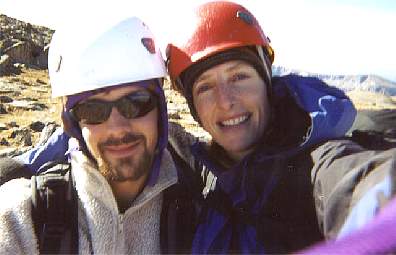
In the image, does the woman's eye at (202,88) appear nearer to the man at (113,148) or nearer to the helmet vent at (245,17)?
the man at (113,148)

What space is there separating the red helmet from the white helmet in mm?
200

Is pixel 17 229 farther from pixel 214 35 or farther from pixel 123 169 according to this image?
pixel 214 35

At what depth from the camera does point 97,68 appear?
438 centimetres

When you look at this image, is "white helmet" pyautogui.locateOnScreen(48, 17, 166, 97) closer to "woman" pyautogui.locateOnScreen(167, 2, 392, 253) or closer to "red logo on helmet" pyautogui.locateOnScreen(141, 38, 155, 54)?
"red logo on helmet" pyautogui.locateOnScreen(141, 38, 155, 54)

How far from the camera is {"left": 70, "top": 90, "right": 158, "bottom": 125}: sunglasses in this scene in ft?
13.5

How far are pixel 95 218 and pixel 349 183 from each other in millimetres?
2203

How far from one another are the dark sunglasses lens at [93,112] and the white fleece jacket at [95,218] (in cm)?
29

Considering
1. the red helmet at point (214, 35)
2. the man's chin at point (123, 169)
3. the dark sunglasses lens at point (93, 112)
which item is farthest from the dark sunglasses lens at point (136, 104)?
the red helmet at point (214, 35)

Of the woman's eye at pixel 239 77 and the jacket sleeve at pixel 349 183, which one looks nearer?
the jacket sleeve at pixel 349 183

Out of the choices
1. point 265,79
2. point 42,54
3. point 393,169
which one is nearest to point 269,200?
point 265,79

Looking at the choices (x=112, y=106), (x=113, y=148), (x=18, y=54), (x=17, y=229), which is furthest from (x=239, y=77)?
(x=18, y=54)

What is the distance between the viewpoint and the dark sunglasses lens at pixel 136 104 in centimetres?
411

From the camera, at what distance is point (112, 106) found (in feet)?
13.5

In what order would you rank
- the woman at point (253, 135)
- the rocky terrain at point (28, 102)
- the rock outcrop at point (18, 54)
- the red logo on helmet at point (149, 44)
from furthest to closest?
the rock outcrop at point (18, 54), the rocky terrain at point (28, 102), the red logo on helmet at point (149, 44), the woman at point (253, 135)
